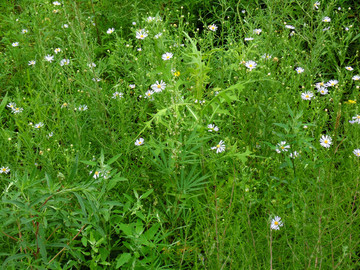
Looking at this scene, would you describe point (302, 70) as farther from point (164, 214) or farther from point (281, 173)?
point (164, 214)

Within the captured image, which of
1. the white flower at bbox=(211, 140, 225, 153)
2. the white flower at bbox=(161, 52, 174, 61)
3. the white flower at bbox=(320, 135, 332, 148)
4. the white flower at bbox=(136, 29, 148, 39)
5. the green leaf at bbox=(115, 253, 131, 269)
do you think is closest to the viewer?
the green leaf at bbox=(115, 253, 131, 269)

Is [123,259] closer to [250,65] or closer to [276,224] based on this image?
[276,224]

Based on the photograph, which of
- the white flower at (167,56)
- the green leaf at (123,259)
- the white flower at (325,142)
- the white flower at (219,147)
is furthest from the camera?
the white flower at (167,56)

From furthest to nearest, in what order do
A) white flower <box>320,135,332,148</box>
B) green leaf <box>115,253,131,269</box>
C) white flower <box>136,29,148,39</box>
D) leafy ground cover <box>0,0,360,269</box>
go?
white flower <box>136,29,148,39</box>, white flower <box>320,135,332,148</box>, green leaf <box>115,253,131,269</box>, leafy ground cover <box>0,0,360,269</box>

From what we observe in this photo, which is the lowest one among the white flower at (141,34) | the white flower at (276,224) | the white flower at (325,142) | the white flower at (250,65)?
the white flower at (325,142)

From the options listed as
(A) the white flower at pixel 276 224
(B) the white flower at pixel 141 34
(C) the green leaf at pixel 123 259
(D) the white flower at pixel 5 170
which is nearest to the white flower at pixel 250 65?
(B) the white flower at pixel 141 34

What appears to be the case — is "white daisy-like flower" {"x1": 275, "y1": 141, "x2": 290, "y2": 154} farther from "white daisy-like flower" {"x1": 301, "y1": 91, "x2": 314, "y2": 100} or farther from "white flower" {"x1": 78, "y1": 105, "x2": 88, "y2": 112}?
"white flower" {"x1": 78, "y1": 105, "x2": 88, "y2": 112}

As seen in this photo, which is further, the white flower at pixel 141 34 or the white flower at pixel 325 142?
the white flower at pixel 141 34

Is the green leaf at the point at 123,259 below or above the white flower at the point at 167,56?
below

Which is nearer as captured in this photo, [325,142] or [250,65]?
[325,142]

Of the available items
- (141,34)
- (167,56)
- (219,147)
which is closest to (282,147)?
(219,147)

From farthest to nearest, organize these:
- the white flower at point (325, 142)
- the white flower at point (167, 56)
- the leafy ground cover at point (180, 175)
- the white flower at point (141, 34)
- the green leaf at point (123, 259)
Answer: the white flower at point (141, 34) → the white flower at point (167, 56) → the white flower at point (325, 142) → the green leaf at point (123, 259) → the leafy ground cover at point (180, 175)

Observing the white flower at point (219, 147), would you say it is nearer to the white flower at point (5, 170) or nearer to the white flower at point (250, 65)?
the white flower at point (250, 65)

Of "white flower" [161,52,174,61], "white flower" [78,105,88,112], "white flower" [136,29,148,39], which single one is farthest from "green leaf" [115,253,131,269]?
"white flower" [136,29,148,39]
